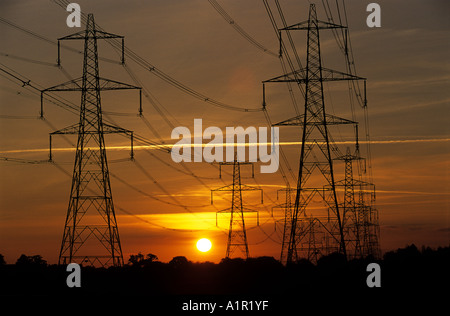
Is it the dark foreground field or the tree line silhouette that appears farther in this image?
the tree line silhouette

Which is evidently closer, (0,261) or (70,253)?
(70,253)

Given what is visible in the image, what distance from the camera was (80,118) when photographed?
53125 mm

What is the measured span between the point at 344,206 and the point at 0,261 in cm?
5240

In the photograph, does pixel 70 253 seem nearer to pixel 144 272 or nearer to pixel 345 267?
pixel 345 267

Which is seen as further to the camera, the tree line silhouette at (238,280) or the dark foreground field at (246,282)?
the tree line silhouette at (238,280)

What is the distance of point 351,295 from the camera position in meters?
54.5
